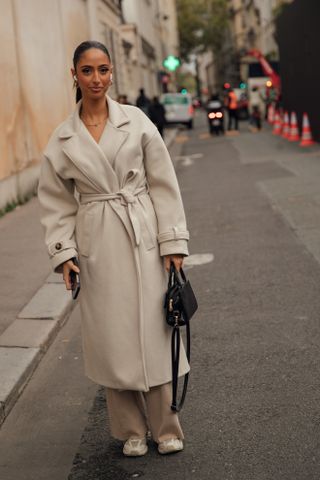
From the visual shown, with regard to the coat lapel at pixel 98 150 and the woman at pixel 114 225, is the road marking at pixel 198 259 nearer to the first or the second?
the woman at pixel 114 225

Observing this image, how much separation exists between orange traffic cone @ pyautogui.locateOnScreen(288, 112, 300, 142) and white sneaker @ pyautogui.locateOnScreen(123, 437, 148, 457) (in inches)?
862

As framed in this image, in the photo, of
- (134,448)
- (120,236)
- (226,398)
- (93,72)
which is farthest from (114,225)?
(226,398)

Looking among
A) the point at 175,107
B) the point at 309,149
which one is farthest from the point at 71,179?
the point at 175,107

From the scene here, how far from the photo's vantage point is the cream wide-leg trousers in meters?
3.98

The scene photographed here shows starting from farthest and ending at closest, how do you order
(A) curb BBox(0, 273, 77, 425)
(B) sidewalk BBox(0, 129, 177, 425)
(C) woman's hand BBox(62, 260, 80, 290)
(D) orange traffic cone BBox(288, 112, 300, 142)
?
(D) orange traffic cone BBox(288, 112, 300, 142), (B) sidewalk BBox(0, 129, 177, 425), (A) curb BBox(0, 273, 77, 425), (C) woman's hand BBox(62, 260, 80, 290)

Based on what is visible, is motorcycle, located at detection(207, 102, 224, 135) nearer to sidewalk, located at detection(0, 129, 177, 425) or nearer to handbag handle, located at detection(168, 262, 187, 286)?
sidewalk, located at detection(0, 129, 177, 425)

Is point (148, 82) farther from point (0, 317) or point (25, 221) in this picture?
point (0, 317)

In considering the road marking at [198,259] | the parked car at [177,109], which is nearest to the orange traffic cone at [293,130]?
the road marking at [198,259]

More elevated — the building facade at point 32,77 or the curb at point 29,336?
the building facade at point 32,77

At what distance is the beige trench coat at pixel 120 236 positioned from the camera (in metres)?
3.82

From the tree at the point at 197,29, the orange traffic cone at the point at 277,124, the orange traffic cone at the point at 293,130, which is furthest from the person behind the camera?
the tree at the point at 197,29

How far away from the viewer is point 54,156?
3.88 meters

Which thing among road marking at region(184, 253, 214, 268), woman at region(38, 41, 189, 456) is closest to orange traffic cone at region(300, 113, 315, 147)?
road marking at region(184, 253, 214, 268)

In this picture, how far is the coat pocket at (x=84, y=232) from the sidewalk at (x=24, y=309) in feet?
4.17
